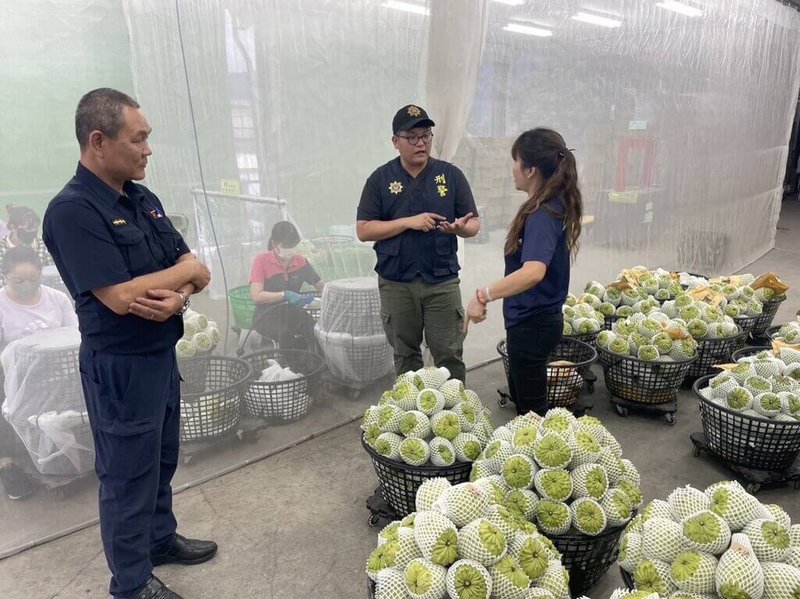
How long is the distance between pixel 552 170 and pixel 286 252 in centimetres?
169

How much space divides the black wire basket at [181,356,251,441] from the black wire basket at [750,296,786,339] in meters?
4.08

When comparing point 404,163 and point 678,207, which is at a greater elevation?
point 404,163

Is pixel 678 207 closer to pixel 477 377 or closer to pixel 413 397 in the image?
pixel 477 377

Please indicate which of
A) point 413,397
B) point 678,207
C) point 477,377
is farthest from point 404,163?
point 678,207

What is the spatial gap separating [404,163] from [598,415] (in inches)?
81.1

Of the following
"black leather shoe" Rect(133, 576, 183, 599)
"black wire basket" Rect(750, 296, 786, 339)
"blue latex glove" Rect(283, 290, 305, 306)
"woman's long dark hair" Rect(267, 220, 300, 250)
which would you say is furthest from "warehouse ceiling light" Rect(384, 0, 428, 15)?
"black wire basket" Rect(750, 296, 786, 339)

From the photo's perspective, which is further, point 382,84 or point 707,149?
point 707,149

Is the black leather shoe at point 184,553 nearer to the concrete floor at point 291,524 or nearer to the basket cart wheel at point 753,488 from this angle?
the concrete floor at point 291,524

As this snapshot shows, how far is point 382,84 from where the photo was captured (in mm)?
3500

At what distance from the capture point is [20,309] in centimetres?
242

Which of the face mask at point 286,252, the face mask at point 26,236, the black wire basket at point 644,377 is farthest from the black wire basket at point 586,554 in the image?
the face mask at point 26,236

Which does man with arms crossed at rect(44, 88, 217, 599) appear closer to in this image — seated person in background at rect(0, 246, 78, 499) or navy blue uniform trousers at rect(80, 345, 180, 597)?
navy blue uniform trousers at rect(80, 345, 180, 597)

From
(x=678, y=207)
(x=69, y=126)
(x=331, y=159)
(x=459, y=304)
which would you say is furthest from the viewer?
(x=678, y=207)

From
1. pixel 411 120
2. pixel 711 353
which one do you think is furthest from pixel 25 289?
pixel 711 353
